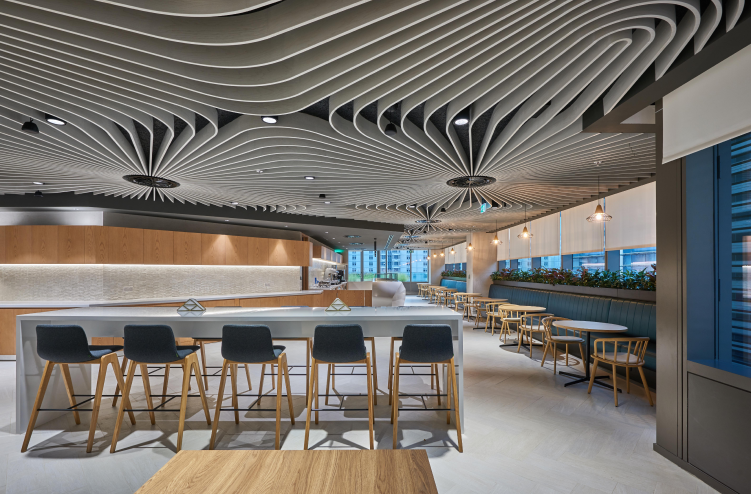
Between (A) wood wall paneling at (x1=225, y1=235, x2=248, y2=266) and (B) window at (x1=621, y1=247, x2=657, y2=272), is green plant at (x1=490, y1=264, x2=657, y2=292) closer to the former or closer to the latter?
(B) window at (x1=621, y1=247, x2=657, y2=272)

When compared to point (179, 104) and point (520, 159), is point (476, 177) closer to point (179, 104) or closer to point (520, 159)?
point (520, 159)

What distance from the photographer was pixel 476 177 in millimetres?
5680

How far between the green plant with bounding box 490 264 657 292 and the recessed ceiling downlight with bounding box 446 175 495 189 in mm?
2599

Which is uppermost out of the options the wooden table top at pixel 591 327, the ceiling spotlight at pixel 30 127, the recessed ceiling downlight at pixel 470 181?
the ceiling spotlight at pixel 30 127

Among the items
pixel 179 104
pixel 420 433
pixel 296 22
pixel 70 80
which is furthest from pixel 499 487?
pixel 70 80

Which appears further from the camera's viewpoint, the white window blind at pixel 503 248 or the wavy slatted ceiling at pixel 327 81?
the white window blind at pixel 503 248

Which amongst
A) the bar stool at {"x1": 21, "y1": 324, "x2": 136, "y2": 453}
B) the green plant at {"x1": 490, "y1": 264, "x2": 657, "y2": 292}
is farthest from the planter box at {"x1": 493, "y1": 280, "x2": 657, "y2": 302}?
the bar stool at {"x1": 21, "y1": 324, "x2": 136, "y2": 453}

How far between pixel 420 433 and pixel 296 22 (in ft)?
10.9

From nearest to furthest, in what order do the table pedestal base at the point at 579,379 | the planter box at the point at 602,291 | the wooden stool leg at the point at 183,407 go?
the wooden stool leg at the point at 183,407 < the table pedestal base at the point at 579,379 < the planter box at the point at 602,291

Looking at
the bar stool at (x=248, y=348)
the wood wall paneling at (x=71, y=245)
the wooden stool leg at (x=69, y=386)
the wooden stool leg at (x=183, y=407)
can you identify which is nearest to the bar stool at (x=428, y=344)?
the bar stool at (x=248, y=348)

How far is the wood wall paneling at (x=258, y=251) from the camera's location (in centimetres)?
903

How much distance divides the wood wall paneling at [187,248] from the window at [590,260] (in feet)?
28.6

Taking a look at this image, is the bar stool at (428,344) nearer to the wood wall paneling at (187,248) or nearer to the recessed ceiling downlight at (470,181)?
the recessed ceiling downlight at (470,181)

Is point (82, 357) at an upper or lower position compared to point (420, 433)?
upper
